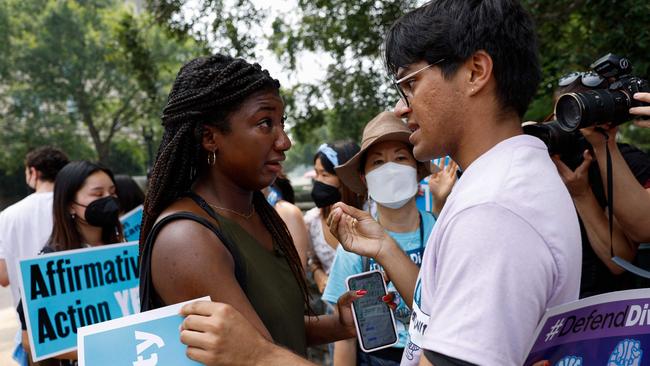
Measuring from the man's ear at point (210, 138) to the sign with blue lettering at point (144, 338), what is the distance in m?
0.57

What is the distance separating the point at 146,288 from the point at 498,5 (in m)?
1.25

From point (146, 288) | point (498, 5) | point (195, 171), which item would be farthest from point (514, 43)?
point (146, 288)

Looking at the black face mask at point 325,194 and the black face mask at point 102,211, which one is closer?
the black face mask at point 102,211

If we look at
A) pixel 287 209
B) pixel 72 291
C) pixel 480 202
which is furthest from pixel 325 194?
pixel 480 202

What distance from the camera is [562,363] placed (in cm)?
143

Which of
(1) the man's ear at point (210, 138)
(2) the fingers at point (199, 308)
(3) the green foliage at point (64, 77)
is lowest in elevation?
(2) the fingers at point (199, 308)

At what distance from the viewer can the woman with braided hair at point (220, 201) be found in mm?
1567

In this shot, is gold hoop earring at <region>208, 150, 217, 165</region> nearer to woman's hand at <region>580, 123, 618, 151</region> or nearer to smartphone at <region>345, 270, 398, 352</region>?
smartphone at <region>345, 270, 398, 352</region>

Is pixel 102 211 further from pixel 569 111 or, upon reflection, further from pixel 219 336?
pixel 569 111

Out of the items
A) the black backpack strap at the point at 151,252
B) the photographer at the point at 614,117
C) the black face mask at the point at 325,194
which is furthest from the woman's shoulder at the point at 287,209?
the black backpack strap at the point at 151,252

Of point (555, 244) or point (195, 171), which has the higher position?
point (195, 171)

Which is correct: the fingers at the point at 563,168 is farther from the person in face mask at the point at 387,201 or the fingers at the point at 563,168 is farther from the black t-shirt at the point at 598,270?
the person in face mask at the point at 387,201

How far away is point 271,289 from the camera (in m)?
1.81

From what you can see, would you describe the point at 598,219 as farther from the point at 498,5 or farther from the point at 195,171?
the point at 195,171
